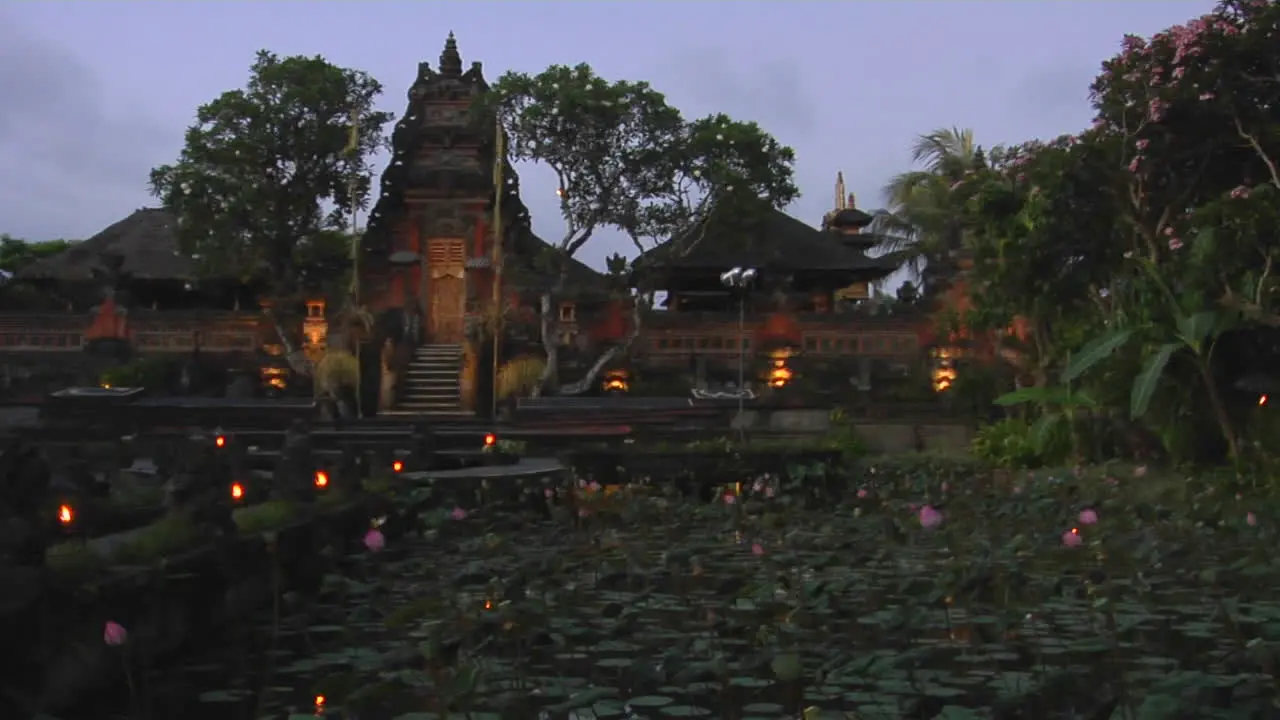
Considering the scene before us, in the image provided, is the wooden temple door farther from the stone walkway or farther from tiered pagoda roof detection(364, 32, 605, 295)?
the stone walkway

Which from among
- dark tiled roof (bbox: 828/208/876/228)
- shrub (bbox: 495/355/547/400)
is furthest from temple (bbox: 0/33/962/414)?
dark tiled roof (bbox: 828/208/876/228)

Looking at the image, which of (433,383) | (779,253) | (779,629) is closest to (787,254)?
(779,253)

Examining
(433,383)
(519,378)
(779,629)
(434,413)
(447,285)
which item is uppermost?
(447,285)

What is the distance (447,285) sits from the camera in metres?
32.2

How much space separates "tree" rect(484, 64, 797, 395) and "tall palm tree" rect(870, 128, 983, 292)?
6.90 meters

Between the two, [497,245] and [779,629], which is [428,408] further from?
[779,629]

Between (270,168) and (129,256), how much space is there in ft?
24.1

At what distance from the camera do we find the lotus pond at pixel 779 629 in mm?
4539

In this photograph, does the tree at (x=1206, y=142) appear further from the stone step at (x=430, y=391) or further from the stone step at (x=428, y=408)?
the stone step at (x=430, y=391)

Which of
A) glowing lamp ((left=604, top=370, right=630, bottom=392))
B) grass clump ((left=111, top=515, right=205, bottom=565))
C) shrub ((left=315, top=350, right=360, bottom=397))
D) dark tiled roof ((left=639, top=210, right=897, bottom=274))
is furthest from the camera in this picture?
dark tiled roof ((left=639, top=210, right=897, bottom=274))

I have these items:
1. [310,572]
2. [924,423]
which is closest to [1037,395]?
[924,423]

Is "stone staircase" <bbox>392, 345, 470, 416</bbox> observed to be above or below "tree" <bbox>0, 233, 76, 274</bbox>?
below

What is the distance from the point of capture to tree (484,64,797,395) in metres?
26.7

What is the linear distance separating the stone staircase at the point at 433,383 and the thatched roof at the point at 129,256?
7.03 m
